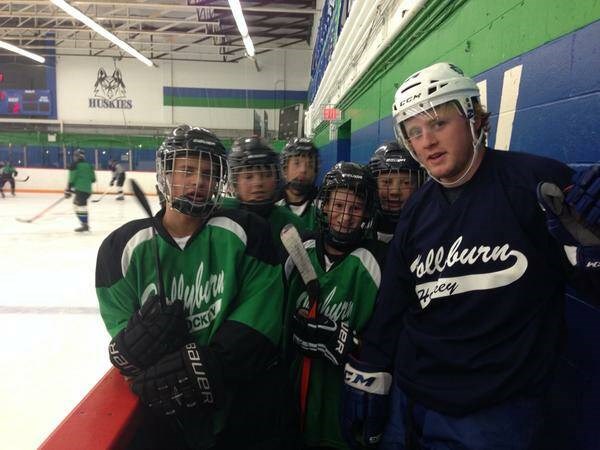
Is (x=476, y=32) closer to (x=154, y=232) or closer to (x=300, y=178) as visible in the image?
(x=300, y=178)

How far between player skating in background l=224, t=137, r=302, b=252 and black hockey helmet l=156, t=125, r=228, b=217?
24.2 inches

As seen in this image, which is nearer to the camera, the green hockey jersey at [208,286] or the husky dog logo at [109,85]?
the green hockey jersey at [208,286]

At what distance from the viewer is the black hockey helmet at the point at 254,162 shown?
177 centimetres

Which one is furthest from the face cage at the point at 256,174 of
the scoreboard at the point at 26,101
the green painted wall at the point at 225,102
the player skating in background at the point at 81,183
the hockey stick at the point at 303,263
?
the scoreboard at the point at 26,101

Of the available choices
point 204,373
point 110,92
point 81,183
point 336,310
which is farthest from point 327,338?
point 110,92

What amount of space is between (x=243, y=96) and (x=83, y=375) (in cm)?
1425

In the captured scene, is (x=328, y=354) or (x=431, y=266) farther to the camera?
(x=328, y=354)

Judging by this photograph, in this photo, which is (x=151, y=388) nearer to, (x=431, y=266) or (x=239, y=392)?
(x=239, y=392)

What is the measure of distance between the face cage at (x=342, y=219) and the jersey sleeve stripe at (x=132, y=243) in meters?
0.52

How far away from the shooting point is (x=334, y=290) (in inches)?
50.2

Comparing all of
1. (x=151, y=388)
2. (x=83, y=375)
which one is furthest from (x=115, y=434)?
(x=83, y=375)

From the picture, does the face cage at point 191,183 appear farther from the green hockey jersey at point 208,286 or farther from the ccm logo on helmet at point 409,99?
the ccm logo on helmet at point 409,99

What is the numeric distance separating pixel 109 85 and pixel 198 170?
52.2 ft

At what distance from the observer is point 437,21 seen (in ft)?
6.60
